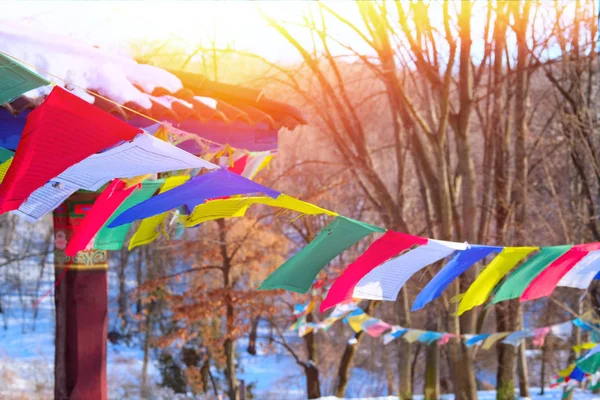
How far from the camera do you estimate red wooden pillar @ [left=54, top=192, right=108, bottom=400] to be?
225 inches

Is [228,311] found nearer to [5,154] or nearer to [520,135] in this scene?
[520,135]

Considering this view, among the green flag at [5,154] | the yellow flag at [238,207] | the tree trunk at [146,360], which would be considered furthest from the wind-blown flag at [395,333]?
the tree trunk at [146,360]

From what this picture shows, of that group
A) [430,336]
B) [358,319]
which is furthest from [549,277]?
[358,319]

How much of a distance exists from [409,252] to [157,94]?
2200 mm

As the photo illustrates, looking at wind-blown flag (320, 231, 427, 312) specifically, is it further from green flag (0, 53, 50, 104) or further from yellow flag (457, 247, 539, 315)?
green flag (0, 53, 50, 104)

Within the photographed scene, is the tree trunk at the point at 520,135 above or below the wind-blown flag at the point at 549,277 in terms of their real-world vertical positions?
above

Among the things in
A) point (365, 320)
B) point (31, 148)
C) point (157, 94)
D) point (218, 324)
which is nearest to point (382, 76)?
point (365, 320)

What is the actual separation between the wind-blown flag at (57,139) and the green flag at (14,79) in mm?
113

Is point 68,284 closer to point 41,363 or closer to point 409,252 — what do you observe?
point 409,252

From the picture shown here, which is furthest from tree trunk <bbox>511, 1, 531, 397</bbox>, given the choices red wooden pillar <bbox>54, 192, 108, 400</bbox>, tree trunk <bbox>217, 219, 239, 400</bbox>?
red wooden pillar <bbox>54, 192, 108, 400</bbox>

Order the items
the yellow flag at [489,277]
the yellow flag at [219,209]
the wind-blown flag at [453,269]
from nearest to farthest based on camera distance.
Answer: the yellow flag at [219,209] → the wind-blown flag at [453,269] → the yellow flag at [489,277]

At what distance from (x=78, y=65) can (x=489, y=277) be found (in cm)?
310

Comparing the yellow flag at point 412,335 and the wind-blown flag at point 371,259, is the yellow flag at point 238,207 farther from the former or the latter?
the yellow flag at point 412,335

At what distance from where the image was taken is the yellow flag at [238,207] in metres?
3.70
